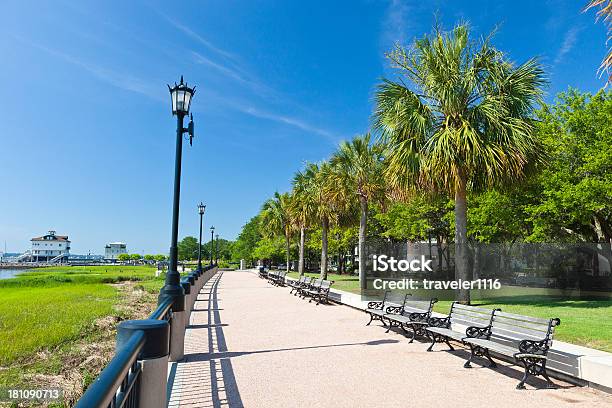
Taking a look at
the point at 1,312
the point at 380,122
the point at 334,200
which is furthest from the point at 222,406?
the point at 334,200

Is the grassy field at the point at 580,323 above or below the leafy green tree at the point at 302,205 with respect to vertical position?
below

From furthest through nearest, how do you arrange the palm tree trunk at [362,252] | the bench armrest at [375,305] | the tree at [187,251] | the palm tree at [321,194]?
the tree at [187,251], the palm tree at [321,194], the palm tree trunk at [362,252], the bench armrest at [375,305]

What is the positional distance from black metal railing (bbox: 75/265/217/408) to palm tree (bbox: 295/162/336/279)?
66.1 ft

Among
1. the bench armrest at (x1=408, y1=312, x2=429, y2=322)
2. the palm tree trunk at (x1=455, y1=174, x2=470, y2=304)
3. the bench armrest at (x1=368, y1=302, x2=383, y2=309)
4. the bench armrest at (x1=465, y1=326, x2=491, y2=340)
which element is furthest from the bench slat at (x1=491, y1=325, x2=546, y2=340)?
the palm tree trunk at (x1=455, y1=174, x2=470, y2=304)

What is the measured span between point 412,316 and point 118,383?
8.44m

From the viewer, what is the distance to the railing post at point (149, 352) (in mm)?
3418

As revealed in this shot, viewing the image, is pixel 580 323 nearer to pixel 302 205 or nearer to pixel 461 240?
pixel 461 240

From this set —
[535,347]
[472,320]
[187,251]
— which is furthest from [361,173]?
[187,251]

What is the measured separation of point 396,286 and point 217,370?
58.7 ft

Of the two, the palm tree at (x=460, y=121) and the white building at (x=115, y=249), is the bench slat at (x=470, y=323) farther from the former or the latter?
the white building at (x=115, y=249)

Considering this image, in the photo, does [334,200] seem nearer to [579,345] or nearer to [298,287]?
[298,287]

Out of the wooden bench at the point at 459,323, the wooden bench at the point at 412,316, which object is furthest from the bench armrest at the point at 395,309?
the wooden bench at the point at 459,323

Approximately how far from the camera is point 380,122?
47.2 ft

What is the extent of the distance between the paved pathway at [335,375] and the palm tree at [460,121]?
5.22m
